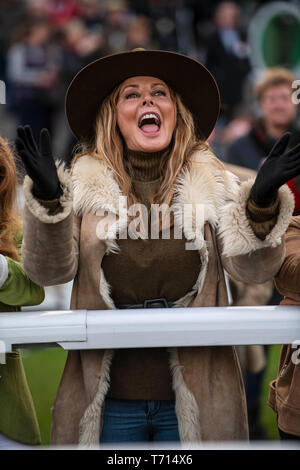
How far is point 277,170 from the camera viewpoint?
1.75m

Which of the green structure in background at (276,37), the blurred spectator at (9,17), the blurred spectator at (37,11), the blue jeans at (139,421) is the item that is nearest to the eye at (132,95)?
the blue jeans at (139,421)

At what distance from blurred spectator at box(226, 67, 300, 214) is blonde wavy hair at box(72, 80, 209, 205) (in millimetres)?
2073

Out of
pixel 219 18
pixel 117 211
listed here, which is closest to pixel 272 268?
pixel 117 211

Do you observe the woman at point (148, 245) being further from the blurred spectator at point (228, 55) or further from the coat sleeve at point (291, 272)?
the blurred spectator at point (228, 55)

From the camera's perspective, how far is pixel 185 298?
2.02 metres

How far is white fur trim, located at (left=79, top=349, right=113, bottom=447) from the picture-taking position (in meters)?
1.95

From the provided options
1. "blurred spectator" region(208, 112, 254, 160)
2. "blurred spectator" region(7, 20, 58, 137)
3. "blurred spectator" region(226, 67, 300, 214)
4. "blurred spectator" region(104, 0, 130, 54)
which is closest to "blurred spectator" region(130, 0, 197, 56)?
"blurred spectator" region(104, 0, 130, 54)

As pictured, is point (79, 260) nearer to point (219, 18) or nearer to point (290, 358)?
point (290, 358)

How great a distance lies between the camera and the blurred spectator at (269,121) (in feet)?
13.9

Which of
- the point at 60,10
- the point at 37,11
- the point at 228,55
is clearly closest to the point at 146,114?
the point at 228,55

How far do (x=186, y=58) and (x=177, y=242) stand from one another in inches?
21.5

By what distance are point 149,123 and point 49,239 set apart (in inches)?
19.6

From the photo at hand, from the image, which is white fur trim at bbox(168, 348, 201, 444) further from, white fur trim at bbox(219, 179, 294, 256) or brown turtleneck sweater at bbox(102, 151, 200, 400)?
white fur trim at bbox(219, 179, 294, 256)

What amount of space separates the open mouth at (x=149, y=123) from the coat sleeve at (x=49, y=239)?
15.1 inches
